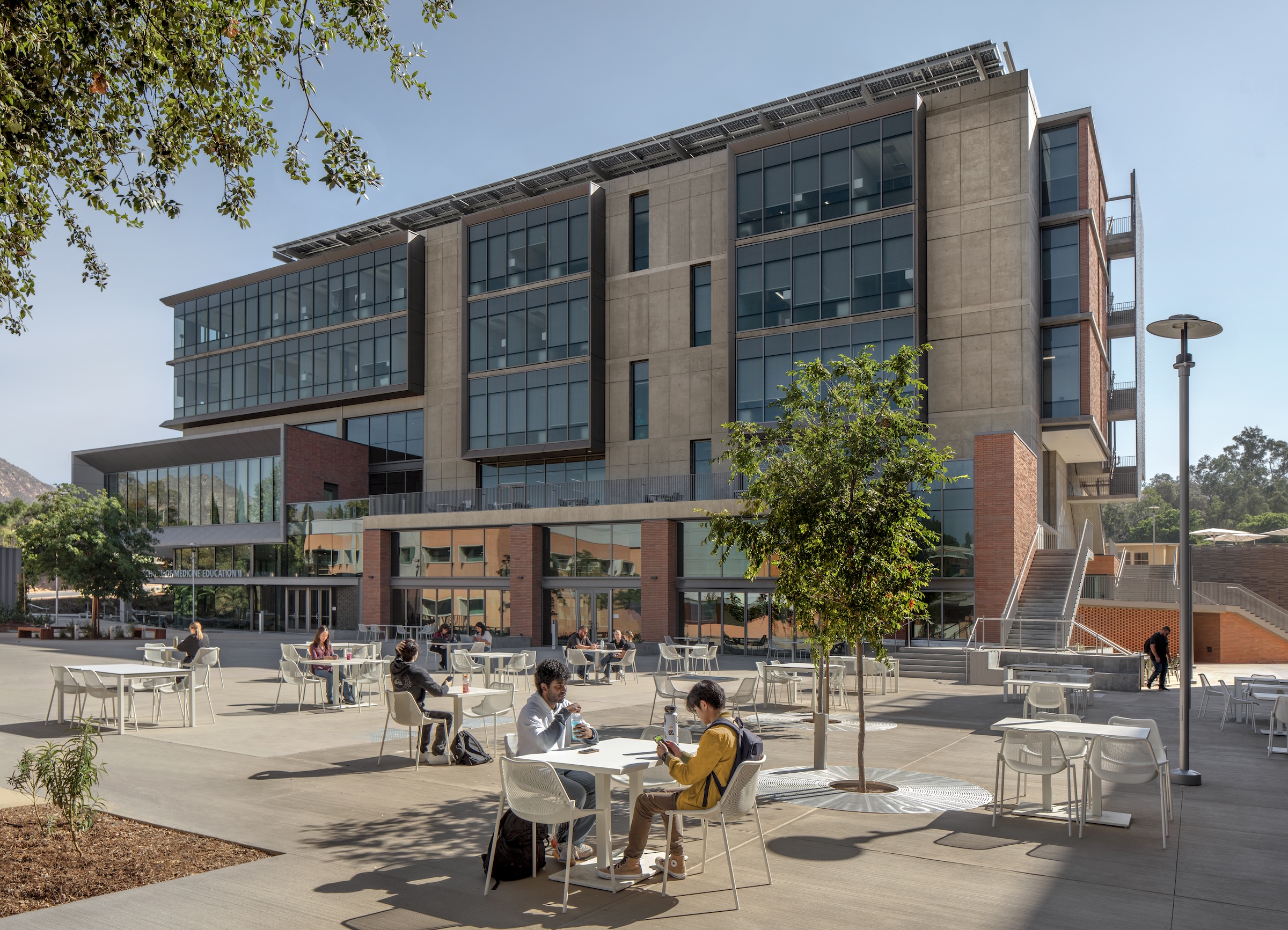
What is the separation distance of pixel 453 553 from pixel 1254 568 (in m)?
38.0

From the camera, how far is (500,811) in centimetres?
668

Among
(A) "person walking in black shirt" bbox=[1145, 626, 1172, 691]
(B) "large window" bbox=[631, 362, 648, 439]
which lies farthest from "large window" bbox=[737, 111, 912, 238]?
(A) "person walking in black shirt" bbox=[1145, 626, 1172, 691]

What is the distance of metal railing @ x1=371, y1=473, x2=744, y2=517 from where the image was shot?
3281cm

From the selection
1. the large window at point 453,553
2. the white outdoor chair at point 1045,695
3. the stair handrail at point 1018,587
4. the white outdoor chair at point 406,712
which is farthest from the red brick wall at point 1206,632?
the white outdoor chair at point 406,712

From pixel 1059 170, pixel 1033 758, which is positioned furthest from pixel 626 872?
pixel 1059 170

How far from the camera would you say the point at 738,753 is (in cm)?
670

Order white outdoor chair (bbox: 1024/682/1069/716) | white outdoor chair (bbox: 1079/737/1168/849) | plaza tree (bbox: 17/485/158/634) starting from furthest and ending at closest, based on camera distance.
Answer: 1. plaza tree (bbox: 17/485/158/634)
2. white outdoor chair (bbox: 1024/682/1069/716)
3. white outdoor chair (bbox: 1079/737/1168/849)

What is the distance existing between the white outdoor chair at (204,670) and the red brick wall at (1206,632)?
2947cm

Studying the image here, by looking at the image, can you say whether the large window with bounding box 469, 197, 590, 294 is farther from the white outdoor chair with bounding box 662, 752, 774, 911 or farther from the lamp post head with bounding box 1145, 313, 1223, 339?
the white outdoor chair with bounding box 662, 752, 774, 911

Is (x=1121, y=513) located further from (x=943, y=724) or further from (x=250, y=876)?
(x=250, y=876)

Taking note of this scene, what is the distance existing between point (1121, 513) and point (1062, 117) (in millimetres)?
112051

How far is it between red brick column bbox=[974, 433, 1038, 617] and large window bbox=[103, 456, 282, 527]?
101 feet

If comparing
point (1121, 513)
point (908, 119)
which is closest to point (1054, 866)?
point (908, 119)

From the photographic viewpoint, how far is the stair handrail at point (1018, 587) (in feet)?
91.0
